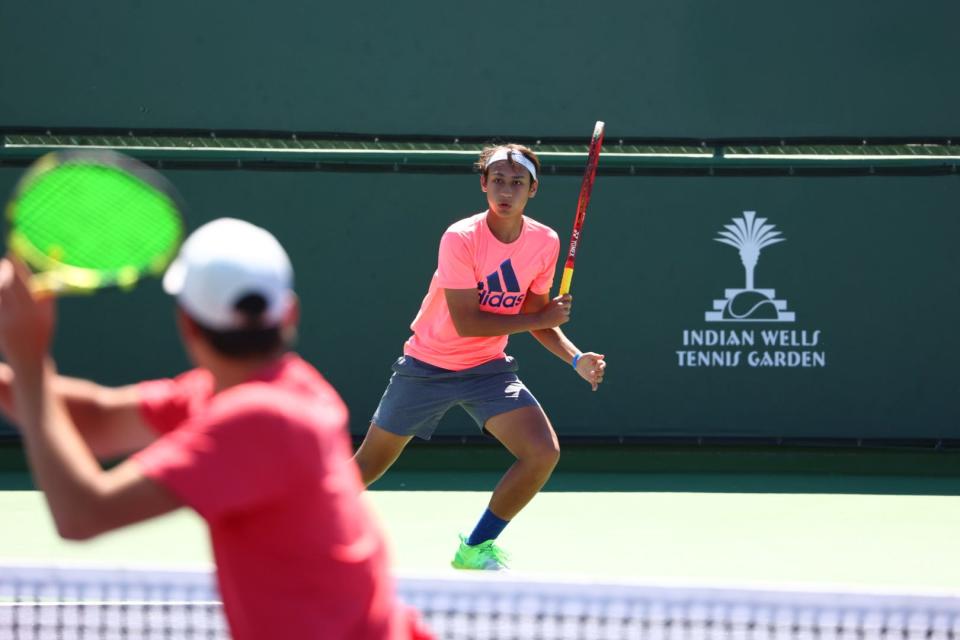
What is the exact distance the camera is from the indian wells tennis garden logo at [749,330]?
8.08 metres

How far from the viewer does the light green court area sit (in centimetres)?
566

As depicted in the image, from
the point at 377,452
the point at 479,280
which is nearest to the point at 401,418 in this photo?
the point at 377,452

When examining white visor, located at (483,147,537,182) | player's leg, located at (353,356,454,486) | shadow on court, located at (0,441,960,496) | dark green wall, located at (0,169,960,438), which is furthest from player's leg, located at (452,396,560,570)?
dark green wall, located at (0,169,960,438)

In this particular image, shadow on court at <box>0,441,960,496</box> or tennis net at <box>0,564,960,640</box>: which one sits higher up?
shadow on court at <box>0,441,960,496</box>

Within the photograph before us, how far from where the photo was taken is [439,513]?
6.83 m

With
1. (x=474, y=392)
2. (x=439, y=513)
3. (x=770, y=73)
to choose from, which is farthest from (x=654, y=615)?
(x=770, y=73)

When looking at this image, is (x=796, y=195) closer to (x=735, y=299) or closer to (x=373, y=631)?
(x=735, y=299)

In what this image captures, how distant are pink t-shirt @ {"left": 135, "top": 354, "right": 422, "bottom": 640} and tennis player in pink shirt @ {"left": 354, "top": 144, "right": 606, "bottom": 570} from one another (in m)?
3.21

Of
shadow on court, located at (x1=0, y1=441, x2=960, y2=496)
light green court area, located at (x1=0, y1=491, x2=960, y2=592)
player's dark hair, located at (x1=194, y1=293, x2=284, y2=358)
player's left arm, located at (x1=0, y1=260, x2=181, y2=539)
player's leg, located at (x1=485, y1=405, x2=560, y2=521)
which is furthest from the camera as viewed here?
shadow on court, located at (x1=0, y1=441, x2=960, y2=496)

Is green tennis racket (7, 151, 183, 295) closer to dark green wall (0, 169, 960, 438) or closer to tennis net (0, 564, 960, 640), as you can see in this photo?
tennis net (0, 564, 960, 640)

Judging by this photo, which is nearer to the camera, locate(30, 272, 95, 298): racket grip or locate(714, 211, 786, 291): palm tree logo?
locate(30, 272, 95, 298): racket grip

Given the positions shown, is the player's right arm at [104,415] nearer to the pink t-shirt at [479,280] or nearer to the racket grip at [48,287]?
the racket grip at [48,287]

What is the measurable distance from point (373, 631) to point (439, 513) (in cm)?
486

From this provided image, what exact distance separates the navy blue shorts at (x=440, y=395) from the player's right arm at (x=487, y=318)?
204 mm
